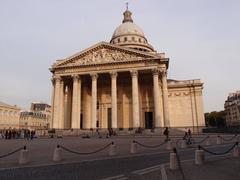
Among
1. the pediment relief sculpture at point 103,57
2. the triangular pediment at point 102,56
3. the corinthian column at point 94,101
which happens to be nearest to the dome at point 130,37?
the triangular pediment at point 102,56

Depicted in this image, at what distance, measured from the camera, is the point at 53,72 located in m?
46.6

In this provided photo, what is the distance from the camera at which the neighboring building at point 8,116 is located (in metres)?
86.1

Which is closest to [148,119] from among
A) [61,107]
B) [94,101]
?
[94,101]

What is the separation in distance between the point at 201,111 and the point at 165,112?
12.0m

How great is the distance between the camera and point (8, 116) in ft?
293

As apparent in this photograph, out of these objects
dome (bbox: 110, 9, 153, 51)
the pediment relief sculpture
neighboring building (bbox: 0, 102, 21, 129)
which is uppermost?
dome (bbox: 110, 9, 153, 51)

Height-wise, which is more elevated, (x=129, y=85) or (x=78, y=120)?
(x=129, y=85)

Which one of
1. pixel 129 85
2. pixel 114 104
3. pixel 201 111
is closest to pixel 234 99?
pixel 201 111

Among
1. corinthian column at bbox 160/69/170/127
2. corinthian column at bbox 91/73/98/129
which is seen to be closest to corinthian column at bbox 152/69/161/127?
corinthian column at bbox 160/69/170/127

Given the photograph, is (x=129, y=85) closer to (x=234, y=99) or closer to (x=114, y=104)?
(x=114, y=104)

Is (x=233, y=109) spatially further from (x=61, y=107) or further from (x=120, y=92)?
(x=61, y=107)

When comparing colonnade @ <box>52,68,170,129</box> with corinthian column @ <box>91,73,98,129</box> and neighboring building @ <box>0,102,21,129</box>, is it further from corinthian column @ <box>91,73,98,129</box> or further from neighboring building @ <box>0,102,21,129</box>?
neighboring building @ <box>0,102,21,129</box>

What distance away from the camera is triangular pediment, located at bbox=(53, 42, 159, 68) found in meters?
42.6

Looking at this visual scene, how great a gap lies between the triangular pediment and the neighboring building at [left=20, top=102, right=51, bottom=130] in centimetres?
5624
